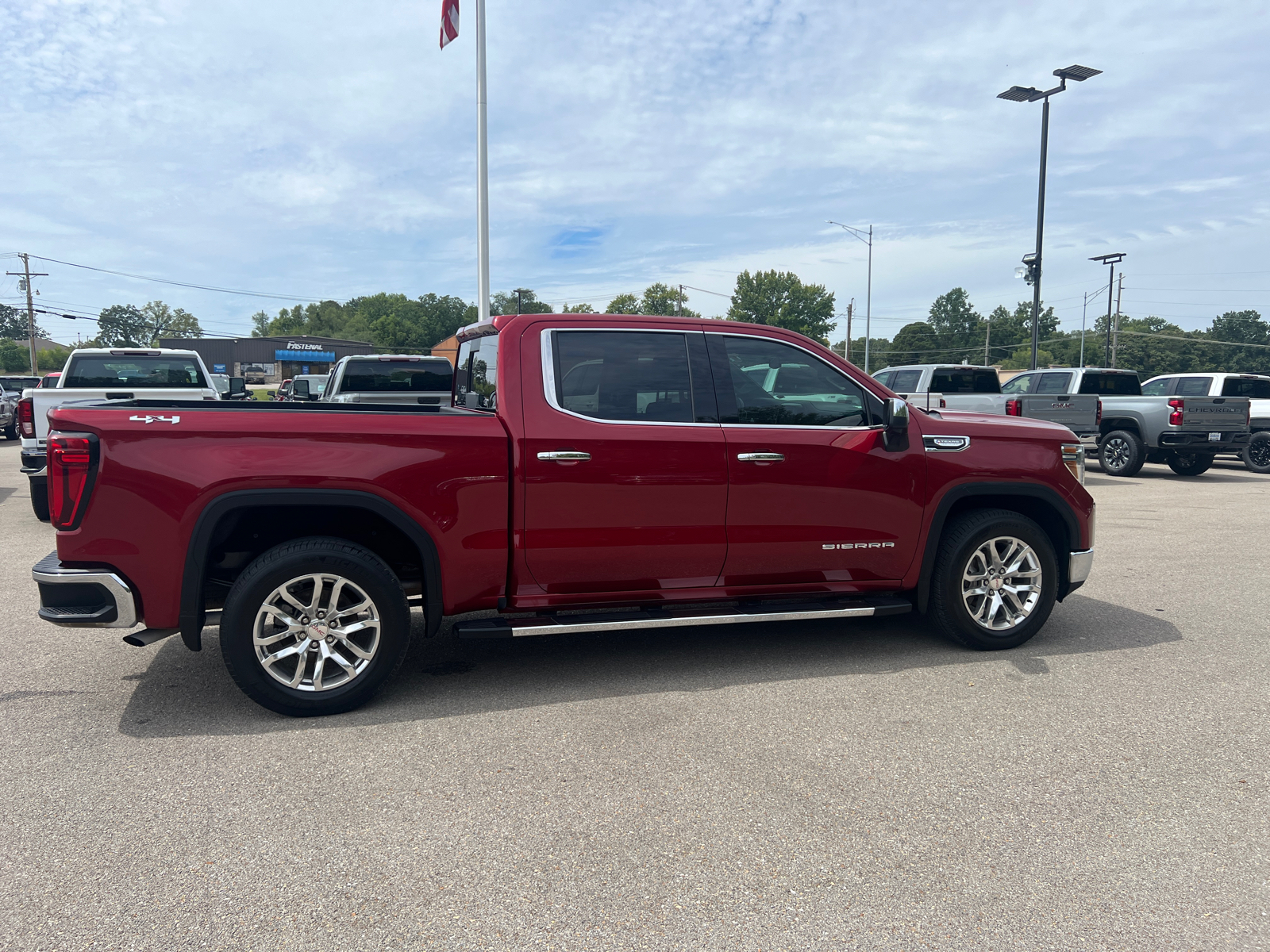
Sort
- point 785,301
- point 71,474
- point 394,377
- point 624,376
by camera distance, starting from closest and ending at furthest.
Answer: point 71,474
point 624,376
point 394,377
point 785,301

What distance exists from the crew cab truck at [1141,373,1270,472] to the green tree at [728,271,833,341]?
8156 cm

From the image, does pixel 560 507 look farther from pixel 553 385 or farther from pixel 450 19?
pixel 450 19

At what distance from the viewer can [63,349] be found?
5979 inches

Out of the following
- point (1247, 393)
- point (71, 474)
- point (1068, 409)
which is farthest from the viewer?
point (1247, 393)

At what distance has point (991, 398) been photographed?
49.5 ft

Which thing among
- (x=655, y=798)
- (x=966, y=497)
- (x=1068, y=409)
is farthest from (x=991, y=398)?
(x=655, y=798)

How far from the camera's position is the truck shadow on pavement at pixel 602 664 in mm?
4332

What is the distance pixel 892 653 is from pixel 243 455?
370 cm

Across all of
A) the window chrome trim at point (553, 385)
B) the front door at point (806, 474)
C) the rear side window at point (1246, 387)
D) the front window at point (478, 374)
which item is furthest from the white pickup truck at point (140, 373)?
the rear side window at point (1246, 387)

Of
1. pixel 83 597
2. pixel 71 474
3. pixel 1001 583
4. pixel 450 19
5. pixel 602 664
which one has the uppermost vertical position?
pixel 450 19

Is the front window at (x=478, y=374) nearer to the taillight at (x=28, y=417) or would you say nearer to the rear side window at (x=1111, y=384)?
the taillight at (x=28, y=417)

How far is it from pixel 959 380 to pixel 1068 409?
1792 millimetres

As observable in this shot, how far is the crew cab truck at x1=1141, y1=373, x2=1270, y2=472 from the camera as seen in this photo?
16.6 meters

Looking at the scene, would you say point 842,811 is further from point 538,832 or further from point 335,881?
point 335,881
